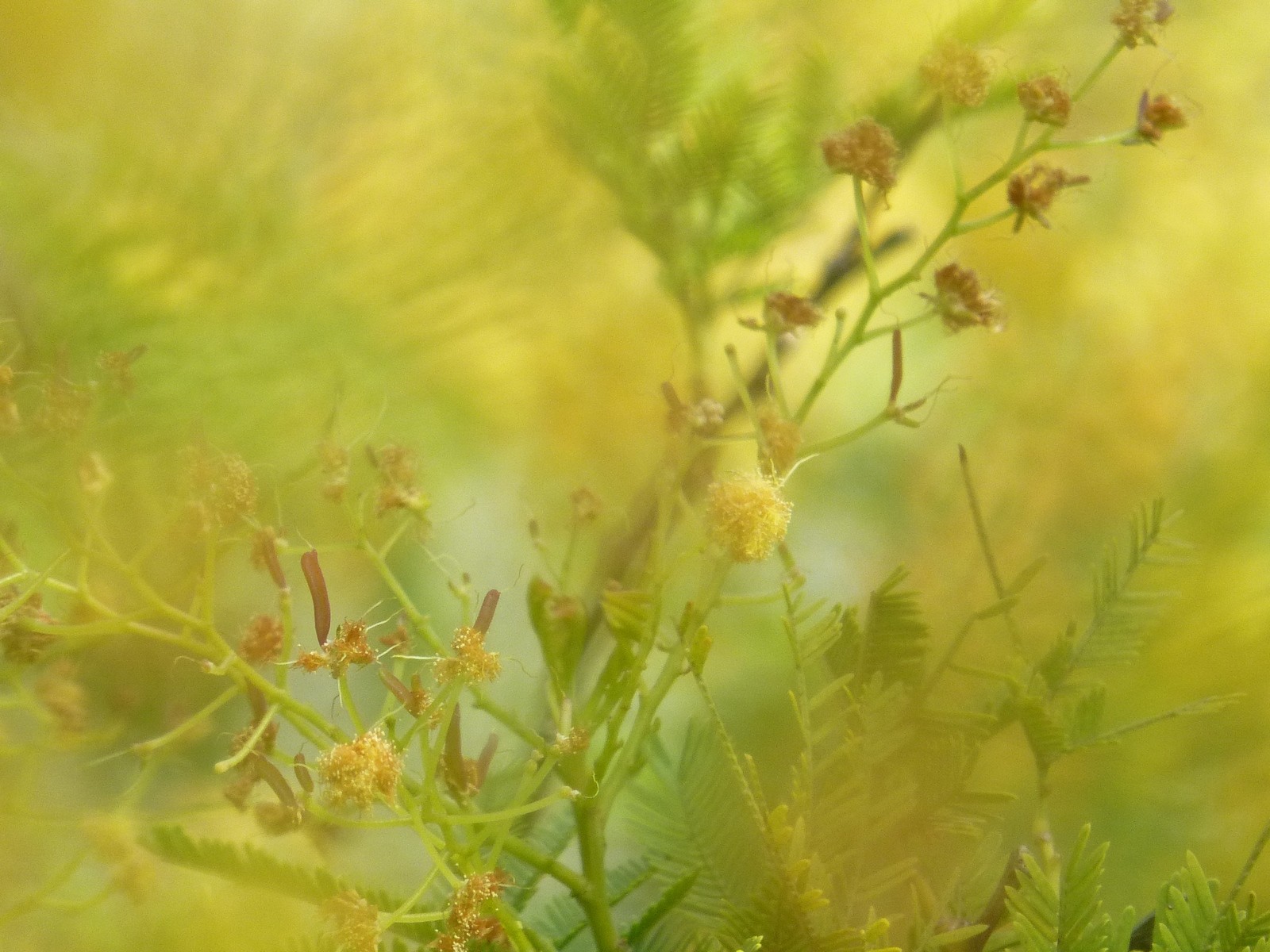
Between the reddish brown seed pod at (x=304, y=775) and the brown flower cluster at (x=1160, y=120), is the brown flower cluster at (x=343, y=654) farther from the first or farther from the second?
the brown flower cluster at (x=1160, y=120)

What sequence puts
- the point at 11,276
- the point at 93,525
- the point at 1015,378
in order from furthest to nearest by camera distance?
1. the point at 1015,378
2. the point at 11,276
3. the point at 93,525

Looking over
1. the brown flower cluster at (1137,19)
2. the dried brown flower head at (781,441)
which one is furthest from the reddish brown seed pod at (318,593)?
the brown flower cluster at (1137,19)

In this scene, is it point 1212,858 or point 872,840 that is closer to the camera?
point 872,840

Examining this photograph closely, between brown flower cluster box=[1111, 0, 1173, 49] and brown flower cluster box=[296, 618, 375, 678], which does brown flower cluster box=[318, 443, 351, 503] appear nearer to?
brown flower cluster box=[296, 618, 375, 678]

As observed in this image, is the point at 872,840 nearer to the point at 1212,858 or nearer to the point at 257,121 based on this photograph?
the point at 1212,858

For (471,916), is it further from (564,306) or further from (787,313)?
(564,306)

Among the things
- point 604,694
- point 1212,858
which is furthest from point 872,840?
point 1212,858
